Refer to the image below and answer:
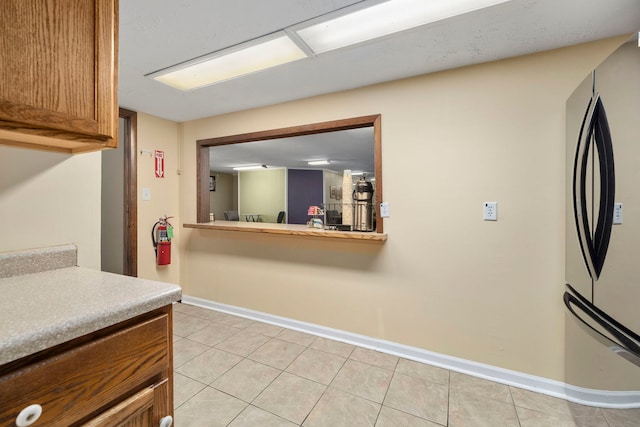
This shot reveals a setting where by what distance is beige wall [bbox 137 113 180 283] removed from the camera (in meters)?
2.87

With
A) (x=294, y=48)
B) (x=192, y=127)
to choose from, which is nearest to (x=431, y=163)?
(x=294, y=48)

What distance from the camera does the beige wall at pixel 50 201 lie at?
103cm

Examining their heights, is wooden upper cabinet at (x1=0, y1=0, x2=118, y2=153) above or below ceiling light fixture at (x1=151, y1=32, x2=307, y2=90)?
below

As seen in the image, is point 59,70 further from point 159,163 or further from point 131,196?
point 159,163

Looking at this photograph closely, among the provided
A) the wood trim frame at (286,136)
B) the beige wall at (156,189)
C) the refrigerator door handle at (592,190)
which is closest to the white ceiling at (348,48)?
the wood trim frame at (286,136)

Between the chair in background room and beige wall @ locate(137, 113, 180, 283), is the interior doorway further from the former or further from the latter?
the chair in background room

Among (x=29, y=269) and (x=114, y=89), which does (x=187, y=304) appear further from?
(x=114, y=89)

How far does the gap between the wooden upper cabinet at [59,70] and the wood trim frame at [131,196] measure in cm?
193

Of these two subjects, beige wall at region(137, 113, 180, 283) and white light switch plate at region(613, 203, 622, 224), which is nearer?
white light switch plate at region(613, 203, 622, 224)

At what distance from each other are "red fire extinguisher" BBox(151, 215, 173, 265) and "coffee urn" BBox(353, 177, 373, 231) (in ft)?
6.93

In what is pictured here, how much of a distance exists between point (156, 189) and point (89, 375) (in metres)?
2.74

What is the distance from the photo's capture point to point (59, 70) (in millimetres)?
809

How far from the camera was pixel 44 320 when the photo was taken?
621mm

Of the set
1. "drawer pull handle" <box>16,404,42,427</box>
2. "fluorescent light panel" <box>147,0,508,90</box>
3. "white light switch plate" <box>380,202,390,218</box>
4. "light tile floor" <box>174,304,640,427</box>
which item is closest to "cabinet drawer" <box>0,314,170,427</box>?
"drawer pull handle" <box>16,404,42,427</box>
